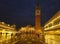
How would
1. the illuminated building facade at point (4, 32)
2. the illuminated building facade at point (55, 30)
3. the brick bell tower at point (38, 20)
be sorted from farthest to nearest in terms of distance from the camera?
the brick bell tower at point (38, 20) → the illuminated building facade at point (4, 32) → the illuminated building facade at point (55, 30)

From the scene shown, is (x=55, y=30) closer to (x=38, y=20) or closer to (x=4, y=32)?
(x=4, y=32)

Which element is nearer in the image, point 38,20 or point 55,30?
point 55,30

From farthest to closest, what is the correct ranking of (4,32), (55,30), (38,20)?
(38,20) → (4,32) → (55,30)

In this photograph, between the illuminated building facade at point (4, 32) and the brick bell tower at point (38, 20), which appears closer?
the illuminated building facade at point (4, 32)

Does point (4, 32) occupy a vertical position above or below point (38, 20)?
below

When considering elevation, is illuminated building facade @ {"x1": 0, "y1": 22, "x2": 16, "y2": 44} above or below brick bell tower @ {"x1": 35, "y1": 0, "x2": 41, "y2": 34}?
below

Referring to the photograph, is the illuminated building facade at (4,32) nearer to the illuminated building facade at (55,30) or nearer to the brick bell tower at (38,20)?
the illuminated building facade at (55,30)

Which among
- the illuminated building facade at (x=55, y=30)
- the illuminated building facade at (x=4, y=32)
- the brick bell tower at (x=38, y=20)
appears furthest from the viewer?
the brick bell tower at (x=38, y=20)

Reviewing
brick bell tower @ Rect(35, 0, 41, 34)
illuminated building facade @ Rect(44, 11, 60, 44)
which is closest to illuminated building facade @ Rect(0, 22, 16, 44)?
illuminated building facade @ Rect(44, 11, 60, 44)

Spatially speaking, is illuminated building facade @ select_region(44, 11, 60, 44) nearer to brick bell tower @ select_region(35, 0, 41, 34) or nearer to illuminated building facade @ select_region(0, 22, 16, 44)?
illuminated building facade @ select_region(0, 22, 16, 44)

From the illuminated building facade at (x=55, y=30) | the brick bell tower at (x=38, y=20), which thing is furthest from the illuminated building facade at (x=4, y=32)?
the brick bell tower at (x=38, y=20)

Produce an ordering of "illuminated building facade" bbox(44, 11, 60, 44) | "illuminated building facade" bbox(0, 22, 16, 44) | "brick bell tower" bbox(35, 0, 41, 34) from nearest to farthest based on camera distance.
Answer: "illuminated building facade" bbox(44, 11, 60, 44)
"illuminated building facade" bbox(0, 22, 16, 44)
"brick bell tower" bbox(35, 0, 41, 34)

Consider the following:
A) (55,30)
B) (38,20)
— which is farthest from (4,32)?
(38,20)

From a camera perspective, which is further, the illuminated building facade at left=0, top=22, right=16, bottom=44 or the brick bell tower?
the brick bell tower
